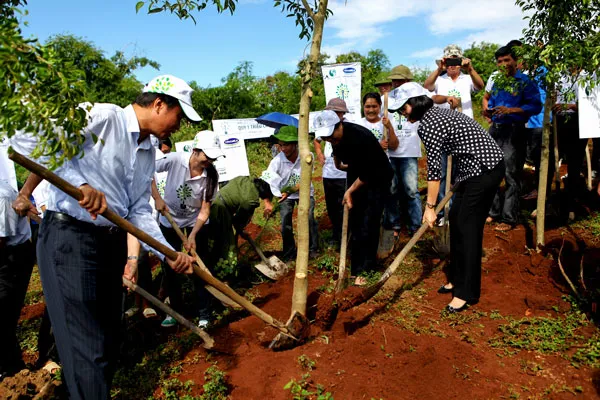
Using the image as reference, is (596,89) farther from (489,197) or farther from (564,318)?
(564,318)

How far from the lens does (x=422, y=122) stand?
4188 millimetres

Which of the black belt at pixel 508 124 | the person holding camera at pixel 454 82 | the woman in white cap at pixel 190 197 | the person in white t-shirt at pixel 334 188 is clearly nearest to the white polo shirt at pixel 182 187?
the woman in white cap at pixel 190 197

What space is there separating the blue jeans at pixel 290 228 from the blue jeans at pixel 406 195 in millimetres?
937

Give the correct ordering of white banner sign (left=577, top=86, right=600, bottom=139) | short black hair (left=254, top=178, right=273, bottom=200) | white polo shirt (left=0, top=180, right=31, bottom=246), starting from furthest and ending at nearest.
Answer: short black hair (left=254, top=178, right=273, bottom=200), white banner sign (left=577, top=86, right=600, bottom=139), white polo shirt (left=0, top=180, right=31, bottom=246)

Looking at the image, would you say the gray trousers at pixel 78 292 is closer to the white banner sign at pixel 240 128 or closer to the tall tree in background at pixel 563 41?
the tall tree in background at pixel 563 41

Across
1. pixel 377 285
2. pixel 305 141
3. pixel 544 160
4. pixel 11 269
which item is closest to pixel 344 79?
pixel 544 160

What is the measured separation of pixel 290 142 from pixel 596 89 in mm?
3411

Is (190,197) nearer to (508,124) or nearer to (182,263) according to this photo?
(182,263)

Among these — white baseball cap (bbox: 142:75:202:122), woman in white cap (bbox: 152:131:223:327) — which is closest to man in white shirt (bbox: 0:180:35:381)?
woman in white cap (bbox: 152:131:223:327)

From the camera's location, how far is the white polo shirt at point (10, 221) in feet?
11.9

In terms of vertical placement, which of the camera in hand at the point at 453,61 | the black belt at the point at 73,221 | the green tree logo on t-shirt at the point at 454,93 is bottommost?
the black belt at the point at 73,221

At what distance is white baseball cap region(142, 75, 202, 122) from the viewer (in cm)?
282

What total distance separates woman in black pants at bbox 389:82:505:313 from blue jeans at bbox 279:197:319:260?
7.13ft

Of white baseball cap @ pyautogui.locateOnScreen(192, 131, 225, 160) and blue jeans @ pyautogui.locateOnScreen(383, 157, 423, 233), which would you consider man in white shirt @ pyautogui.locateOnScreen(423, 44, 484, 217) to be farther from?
white baseball cap @ pyautogui.locateOnScreen(192, 131, 225, 160)
